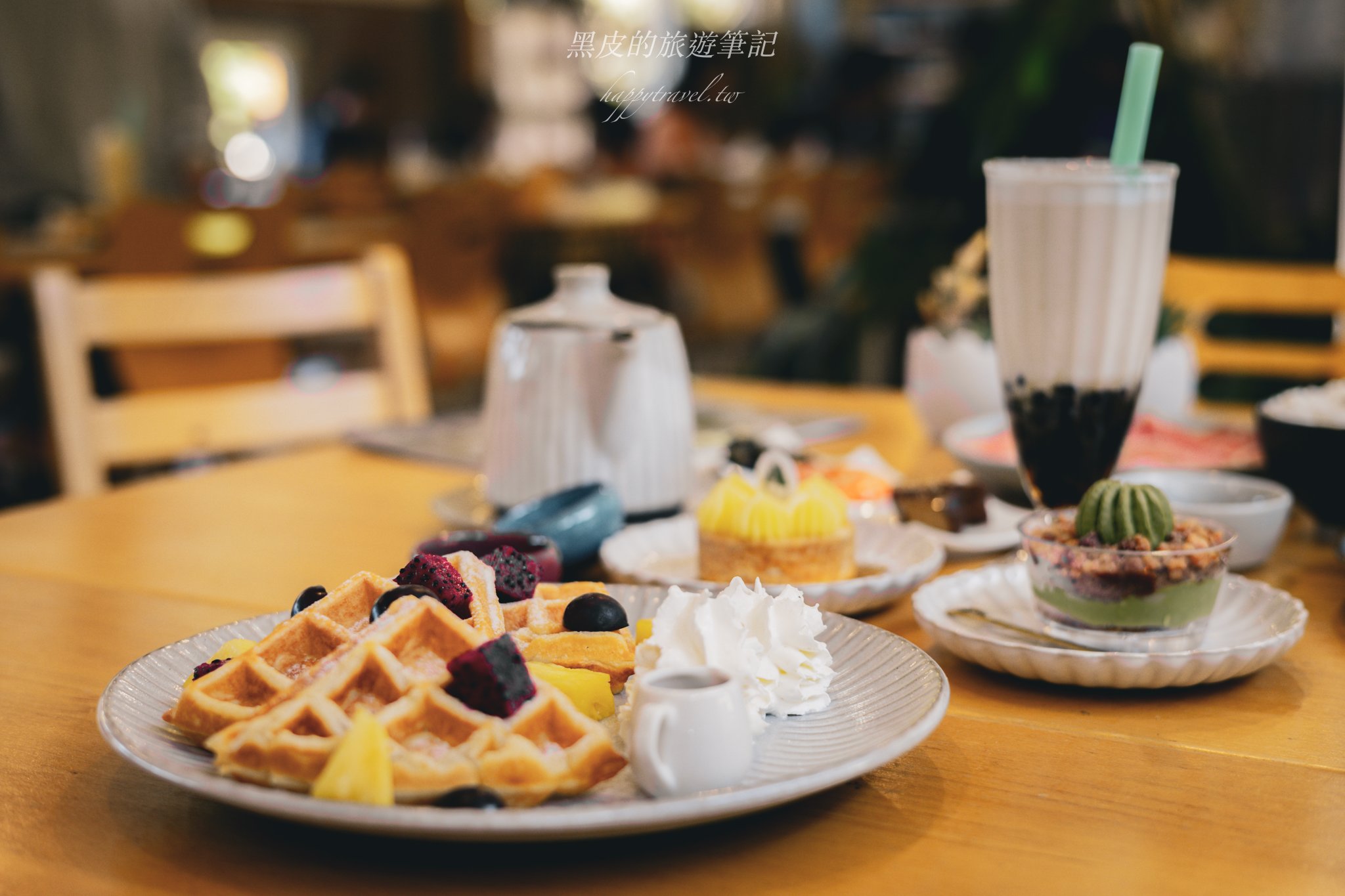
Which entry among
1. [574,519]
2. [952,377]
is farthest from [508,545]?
[952,377]

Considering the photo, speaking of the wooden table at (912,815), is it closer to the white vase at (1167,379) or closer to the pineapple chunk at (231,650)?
the pineapple chunk at (231,650)

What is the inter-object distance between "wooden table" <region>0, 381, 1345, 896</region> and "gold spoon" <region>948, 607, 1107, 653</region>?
4 cm

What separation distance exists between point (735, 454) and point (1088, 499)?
1.71 ft

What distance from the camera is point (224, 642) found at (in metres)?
0.85

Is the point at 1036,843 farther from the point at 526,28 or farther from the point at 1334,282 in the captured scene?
the point at 526,28

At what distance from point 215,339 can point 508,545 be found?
1.14 metres

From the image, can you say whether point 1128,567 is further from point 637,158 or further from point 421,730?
point 637,158

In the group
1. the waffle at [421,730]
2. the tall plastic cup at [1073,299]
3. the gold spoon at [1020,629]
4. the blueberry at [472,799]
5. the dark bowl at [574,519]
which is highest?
the tall plastic cup at [1073,299]

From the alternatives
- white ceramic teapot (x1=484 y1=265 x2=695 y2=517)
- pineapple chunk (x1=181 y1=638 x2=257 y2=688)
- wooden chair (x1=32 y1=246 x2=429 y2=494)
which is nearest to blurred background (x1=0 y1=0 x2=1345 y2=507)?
wooden chair (x1=32 y1=246 x2=429 y2=494)

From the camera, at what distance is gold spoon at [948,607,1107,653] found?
0.90 metres

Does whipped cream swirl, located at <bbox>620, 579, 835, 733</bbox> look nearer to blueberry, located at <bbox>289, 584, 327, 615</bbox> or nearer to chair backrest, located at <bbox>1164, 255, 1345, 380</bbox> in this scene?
blueberry, located at <bbox>289, 584, 327, 615</bbox>

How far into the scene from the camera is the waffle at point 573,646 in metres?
0.79

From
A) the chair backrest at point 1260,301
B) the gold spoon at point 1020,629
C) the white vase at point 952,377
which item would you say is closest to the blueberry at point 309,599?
the gold spoon at point 1020,629

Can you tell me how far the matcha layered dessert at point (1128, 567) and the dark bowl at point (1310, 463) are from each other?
1.09ft
